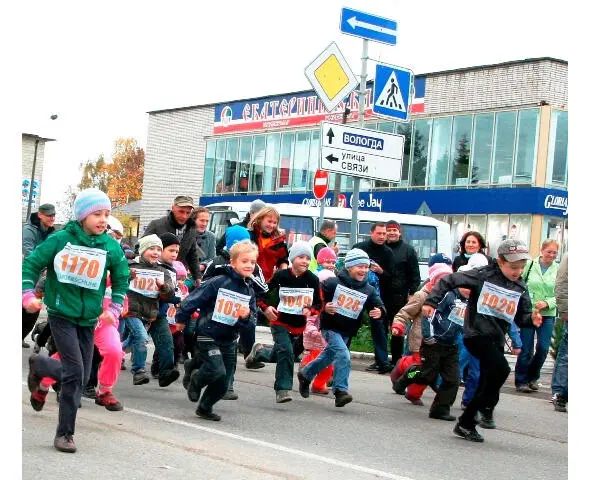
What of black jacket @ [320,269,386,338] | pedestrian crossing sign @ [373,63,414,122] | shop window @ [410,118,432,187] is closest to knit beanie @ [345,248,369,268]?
black jacket @ [320,269,386,338]

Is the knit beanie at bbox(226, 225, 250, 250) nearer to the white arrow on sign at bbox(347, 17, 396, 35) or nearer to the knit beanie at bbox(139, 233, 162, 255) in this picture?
the knit beanie at bbox(139, 233, 162, 255)

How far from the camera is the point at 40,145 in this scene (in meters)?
83.8

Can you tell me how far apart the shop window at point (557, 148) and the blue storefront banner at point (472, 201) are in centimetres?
47

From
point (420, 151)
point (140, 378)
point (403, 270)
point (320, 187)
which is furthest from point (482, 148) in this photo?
point (140, 378)

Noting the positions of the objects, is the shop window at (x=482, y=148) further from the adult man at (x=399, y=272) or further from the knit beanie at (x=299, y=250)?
the knit beanie at (x=299, y=250)

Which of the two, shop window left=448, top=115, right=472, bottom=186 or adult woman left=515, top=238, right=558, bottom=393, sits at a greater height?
shop window left=448, top=115, right=472, bottom=186

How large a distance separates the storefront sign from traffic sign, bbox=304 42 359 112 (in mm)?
24197

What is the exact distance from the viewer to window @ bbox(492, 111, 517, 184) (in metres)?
37.1

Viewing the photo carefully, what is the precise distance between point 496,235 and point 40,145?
52.9 meters

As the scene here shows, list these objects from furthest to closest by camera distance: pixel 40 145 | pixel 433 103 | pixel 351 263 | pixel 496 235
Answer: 1. pixel 40 145
2. pixel 433 103
3. pixel 496 235
4. pixel 351 263

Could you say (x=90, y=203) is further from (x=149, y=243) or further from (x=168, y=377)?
(x=149, y=243)

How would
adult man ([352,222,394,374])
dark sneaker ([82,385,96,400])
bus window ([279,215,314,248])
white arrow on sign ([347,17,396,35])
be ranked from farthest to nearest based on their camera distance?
bus window ([279,215,314,248])
white arrow on sign ([347,17,396,35])
adult man ([352,222,394,374])
dark sneaker ([82,385,96,400])
